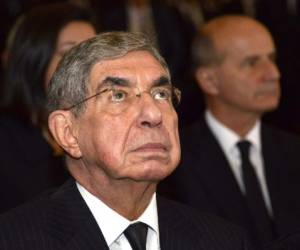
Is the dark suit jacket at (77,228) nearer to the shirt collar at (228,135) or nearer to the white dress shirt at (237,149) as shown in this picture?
the white dress shirt at (237,149)

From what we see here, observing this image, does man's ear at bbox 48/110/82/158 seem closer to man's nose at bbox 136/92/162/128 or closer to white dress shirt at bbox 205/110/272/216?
man's nose at bbox 136/92/162/128

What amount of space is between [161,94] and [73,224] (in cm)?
44

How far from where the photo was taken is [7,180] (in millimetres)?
3318

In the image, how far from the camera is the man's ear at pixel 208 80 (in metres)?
4.13

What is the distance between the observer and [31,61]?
3441 mm

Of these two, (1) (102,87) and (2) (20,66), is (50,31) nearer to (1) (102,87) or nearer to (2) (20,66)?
(2) (20,66)

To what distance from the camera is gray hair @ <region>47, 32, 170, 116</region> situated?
2.24 metres

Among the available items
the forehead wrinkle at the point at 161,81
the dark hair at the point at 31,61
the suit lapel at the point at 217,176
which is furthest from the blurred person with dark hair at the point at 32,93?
the forehead wrinkle at the point at 161,81

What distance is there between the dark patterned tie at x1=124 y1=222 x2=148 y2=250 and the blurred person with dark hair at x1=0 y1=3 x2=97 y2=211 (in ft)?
3.73

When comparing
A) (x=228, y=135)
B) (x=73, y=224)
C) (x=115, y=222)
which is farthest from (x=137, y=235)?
(x=228, y=135)

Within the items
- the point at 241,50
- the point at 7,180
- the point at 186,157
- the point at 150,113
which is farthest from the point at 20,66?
the point at 150,113

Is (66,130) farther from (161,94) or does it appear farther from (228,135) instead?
(228,135)

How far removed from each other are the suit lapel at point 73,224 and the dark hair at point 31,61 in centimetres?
123

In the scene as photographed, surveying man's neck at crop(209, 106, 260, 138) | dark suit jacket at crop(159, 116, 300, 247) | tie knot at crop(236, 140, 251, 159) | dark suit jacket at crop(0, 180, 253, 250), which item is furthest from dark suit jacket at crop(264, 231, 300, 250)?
man's neck at crop(209, 106, 260, 138)
